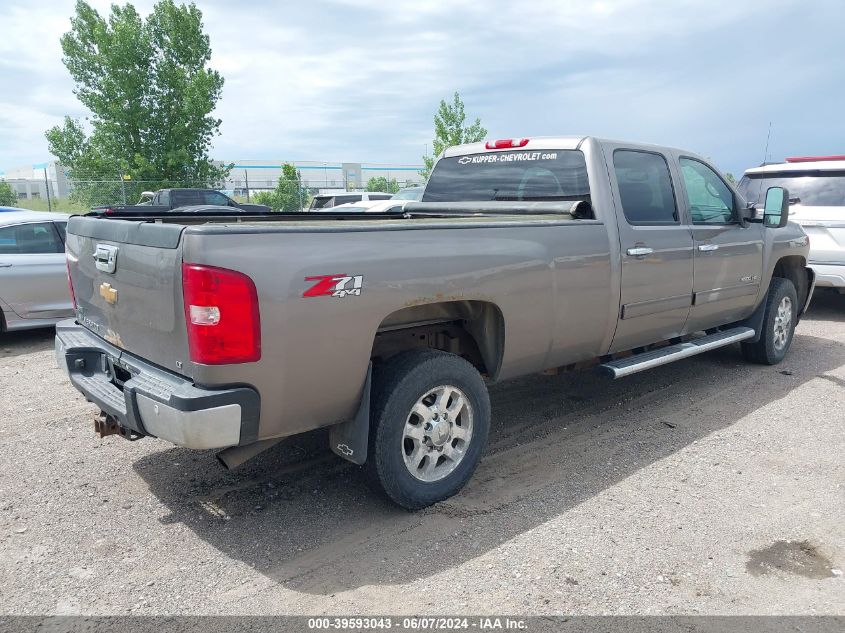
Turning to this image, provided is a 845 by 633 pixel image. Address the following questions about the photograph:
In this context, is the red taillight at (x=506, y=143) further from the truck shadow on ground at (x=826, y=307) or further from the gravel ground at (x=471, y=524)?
the truck shadow on ground at (x=826, y=307)

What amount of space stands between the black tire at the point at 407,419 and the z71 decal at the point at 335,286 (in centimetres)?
58

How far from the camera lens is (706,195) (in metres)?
5.52

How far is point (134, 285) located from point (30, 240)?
5.61 meters

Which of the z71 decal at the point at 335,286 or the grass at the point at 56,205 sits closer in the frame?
the z71 decal at the point at 335,286

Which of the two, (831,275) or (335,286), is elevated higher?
(335,286)

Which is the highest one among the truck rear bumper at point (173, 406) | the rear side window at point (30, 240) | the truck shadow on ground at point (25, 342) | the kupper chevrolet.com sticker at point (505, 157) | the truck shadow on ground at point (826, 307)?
the kupper chevrolet.com sticker at point (505, 157)

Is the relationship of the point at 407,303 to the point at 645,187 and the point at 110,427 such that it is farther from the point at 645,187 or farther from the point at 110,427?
the point at 645,187

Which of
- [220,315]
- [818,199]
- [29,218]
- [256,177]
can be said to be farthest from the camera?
[256,177]

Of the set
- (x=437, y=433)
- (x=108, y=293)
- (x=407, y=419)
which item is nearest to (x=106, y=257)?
(x=108, y=293)

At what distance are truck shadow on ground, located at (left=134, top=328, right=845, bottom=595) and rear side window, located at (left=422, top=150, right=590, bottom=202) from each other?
170 centimetres

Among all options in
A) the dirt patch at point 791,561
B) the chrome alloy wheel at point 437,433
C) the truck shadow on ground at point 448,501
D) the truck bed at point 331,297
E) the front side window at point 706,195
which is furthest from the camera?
the front side window at point 706,195

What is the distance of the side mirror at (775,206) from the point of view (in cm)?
575

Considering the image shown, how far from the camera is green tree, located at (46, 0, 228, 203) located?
24344mm

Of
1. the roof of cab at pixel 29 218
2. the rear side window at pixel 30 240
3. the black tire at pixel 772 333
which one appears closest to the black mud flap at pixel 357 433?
the black tire at pixel 772 333
